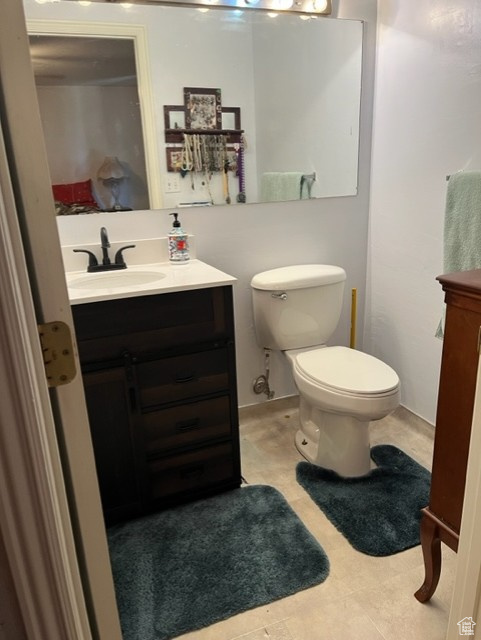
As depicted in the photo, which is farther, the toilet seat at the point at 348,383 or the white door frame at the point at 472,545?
the toilet seat at the point at 348,383

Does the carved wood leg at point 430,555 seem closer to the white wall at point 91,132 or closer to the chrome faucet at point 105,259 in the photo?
the chrome faucet at point 105,259

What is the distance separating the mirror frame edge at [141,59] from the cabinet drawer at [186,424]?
0.87m

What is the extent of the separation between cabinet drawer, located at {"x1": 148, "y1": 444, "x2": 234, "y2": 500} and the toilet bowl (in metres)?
0.41

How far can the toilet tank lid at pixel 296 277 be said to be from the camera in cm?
208

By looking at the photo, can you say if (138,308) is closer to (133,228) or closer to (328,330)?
(133,228)

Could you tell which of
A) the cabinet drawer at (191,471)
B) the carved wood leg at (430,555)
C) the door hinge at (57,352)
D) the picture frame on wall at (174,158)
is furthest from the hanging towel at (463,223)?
the door hinge at (57,352)

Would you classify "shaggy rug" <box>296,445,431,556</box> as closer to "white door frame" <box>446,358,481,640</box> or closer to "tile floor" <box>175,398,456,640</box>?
"tile floor" <box>175,398,456,640</box>

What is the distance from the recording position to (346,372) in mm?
1916

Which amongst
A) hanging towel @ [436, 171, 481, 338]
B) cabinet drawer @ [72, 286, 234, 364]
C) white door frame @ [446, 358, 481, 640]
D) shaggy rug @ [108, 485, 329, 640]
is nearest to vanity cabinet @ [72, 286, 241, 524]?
cabinet drawer @ [72, 286, 234, 364]

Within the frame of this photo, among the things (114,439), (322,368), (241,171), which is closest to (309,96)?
(241,171)

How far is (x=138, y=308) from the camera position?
157 cm

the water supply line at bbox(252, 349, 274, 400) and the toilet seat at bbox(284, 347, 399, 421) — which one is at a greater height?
the toilet seat at bbox(284, 347, 399, 421)

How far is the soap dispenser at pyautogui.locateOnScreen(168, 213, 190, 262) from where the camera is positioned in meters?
1.98

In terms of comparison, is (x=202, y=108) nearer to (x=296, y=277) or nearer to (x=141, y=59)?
(x=141, y=59)
